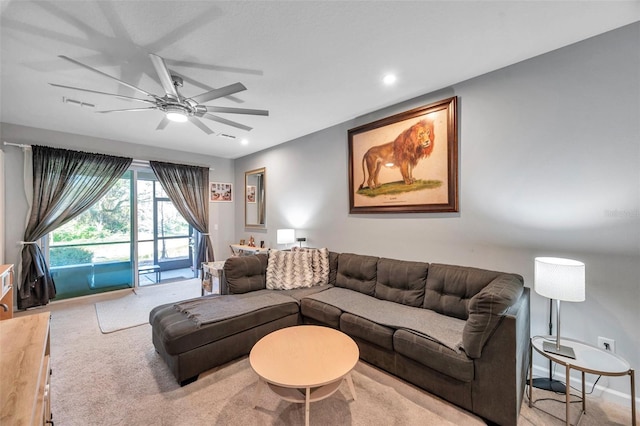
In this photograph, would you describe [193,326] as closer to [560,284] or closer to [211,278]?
[211,278]

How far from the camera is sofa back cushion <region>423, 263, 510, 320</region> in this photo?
2.28 m

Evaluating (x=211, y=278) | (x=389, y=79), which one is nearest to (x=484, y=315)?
(x=389, y=79)

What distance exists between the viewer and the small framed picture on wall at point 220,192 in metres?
5.68

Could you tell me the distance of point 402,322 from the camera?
2178 millimetres

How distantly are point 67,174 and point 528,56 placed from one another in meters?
5.97

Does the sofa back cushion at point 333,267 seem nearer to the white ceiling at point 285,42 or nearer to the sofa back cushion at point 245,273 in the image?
the sofa back cushion at point 245,273

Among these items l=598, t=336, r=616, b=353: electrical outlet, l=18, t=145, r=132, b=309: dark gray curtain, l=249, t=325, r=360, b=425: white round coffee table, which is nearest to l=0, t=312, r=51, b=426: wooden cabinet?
l=249, t=325, r=360, b=425: white round coffee table

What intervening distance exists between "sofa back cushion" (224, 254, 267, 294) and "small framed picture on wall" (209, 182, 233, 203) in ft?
9.49

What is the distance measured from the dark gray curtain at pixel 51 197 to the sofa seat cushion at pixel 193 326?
274 centimetres

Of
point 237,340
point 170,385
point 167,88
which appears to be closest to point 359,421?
point 237,340

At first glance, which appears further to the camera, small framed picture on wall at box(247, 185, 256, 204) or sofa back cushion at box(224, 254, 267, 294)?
small framed picture on wall at box(247, 185, 256, 204)

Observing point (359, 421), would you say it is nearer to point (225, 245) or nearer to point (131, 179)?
point (225, 245)

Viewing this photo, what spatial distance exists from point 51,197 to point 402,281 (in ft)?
16.8

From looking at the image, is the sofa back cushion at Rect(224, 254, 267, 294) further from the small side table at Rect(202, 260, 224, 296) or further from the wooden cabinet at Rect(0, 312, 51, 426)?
the wooden cabinet at Rect(0, 312, 51, 426)
